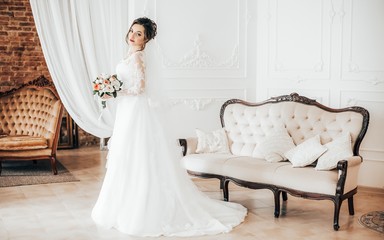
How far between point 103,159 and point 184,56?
232cm

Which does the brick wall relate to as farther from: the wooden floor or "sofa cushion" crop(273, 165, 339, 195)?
"sofa cushion" crop(273, 165, 339, 195)

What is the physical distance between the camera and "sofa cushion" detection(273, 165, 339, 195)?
4.55 m

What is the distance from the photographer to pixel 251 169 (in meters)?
5.05

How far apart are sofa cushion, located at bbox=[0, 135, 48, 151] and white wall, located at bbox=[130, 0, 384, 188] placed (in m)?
1.82

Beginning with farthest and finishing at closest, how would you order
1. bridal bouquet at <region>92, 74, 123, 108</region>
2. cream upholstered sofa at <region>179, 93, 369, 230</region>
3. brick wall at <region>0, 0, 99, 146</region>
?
brick wall at <region>0, 0, 99, 146</region> < cream upholstered sofa at <region>179, 93, 369, 230</region> < bridal bouquet at <region>92, 74, 123, 108</region>

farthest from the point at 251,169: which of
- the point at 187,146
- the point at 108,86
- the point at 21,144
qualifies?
the point at 21,144

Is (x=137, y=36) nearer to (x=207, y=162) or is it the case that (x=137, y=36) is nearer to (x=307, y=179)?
(x=207, y=162)

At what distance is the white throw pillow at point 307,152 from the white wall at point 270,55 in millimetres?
1254

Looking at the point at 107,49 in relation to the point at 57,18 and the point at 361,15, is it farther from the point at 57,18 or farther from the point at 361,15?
the point at 361,15

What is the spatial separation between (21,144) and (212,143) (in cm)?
265

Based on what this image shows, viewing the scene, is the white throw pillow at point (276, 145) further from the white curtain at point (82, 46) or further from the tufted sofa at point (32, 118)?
the tufted sofa at point (32, 118)

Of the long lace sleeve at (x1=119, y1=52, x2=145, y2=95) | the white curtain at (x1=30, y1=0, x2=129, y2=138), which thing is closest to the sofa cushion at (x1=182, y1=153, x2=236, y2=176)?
the long lace sleeve at (x1=119, y1=52, x2=145, y2=95)

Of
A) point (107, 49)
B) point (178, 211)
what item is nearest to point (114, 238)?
point (178, 211)

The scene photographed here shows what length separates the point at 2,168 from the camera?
721 cm
